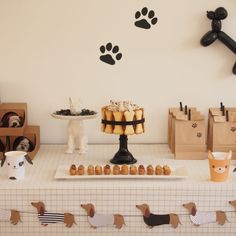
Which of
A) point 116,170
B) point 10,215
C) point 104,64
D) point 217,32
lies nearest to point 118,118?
point 116,170

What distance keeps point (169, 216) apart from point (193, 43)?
87 centimetres

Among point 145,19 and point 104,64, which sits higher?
point 145,19

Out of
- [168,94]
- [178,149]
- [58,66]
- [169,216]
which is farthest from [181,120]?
[58,66]

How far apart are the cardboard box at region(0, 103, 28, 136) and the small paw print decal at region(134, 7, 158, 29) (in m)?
0.65

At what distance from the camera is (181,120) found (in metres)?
2.15

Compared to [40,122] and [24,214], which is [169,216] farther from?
[40,122]

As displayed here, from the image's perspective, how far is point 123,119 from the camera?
202cm

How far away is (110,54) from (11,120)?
0.54 metres

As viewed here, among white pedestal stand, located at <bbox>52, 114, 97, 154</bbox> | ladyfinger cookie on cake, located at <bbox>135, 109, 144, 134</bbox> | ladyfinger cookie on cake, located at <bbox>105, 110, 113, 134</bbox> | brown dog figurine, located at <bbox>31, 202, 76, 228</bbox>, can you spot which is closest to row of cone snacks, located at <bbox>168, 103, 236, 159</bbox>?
ladyfinger cookie on cake, located at <bbox>135, 109, 144, 134</bbox>

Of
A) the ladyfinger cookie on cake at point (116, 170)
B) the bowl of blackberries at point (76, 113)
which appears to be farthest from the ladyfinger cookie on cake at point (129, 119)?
the bowl of blackberries at point (76, 113)

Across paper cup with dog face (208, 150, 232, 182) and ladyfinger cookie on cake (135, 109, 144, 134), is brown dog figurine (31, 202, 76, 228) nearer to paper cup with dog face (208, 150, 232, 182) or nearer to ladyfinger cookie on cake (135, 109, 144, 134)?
ladyfinger cookie on cake (135, 109, 144, 134)

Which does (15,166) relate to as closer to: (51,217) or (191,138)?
(51,217)

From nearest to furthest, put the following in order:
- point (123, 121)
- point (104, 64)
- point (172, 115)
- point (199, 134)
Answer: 1. point (123, 121)
2. point (199, 134)
3. point (172, 115)
4. point (104, 64)

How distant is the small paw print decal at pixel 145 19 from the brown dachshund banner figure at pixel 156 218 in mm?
879
